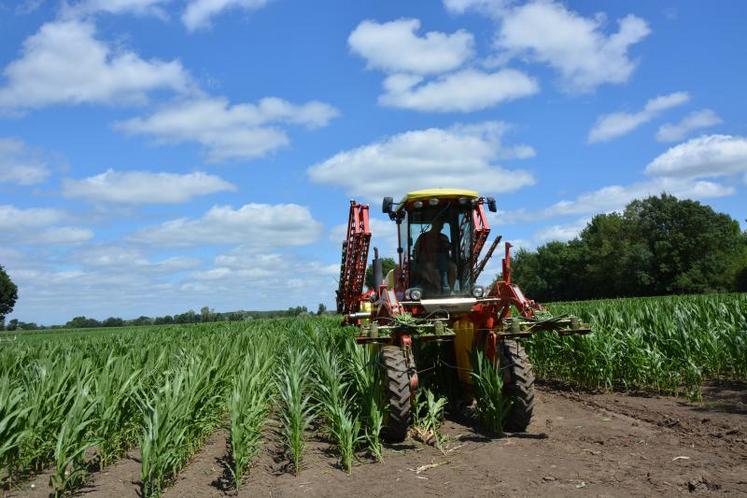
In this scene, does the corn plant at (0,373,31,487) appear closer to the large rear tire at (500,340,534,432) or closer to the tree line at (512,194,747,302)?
the large rear tire at (500,340,534,432)

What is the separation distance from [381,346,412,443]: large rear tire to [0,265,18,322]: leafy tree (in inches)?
3068

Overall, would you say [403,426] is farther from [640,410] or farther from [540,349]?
[540,349]

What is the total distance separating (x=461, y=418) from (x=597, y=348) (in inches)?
123

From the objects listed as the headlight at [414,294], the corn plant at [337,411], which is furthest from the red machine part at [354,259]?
the corn plant at [337,411]

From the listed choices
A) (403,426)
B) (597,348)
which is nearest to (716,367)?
(597,348)

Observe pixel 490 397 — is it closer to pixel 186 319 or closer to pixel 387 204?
pixel 387 204

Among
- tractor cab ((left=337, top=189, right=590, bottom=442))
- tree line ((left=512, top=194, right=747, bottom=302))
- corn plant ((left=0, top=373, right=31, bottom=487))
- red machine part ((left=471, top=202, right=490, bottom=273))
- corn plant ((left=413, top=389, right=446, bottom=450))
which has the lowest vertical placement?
corn plant ((left=413, top=389, right=446, bottom=450))

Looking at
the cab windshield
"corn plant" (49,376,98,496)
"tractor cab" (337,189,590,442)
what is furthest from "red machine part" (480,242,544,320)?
"corn plant" (49,376,98,496)

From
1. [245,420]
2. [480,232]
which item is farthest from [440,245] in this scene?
[245,420]

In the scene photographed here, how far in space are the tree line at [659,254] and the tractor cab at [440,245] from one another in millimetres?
48929

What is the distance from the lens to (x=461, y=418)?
7492 mm

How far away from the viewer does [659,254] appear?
188 ft

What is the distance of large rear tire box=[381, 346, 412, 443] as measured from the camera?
5.95m

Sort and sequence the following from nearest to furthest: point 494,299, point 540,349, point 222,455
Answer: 1. point 222,455
2. point 494,299
3. point 540,349
